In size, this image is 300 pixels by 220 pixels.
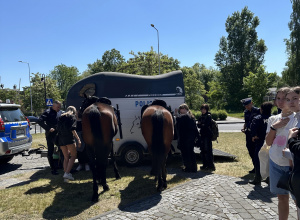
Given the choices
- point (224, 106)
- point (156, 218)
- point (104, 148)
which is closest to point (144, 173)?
point (104, 148)

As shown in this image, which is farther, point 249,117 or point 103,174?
point 249,117

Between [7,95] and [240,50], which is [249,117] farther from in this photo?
[7,95]

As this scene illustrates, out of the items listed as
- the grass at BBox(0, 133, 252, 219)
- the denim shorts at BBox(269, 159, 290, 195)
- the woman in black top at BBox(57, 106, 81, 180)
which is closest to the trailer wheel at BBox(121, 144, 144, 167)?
the grass at BBox(0, 133, 252, 219)

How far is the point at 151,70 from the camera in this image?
30.3 meters

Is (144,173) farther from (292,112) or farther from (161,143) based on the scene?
(292,112)

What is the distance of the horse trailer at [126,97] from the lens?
7.00 meters

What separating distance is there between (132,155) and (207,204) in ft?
11.3

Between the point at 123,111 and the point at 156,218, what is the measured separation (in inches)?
155

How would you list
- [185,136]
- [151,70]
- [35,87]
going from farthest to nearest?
[35,87], [151,70], [185,136]

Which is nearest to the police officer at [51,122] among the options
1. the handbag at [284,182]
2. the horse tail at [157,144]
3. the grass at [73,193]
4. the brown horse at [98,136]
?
the grass at [73,193]

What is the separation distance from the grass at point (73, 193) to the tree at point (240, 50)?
1726 inches

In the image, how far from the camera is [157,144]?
5000 mm

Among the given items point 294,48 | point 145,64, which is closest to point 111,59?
point 145,64

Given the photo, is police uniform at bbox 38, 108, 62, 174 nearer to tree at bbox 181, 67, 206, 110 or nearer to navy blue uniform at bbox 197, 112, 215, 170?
navy blue uniform at bbox 197, 112, 215, 170
